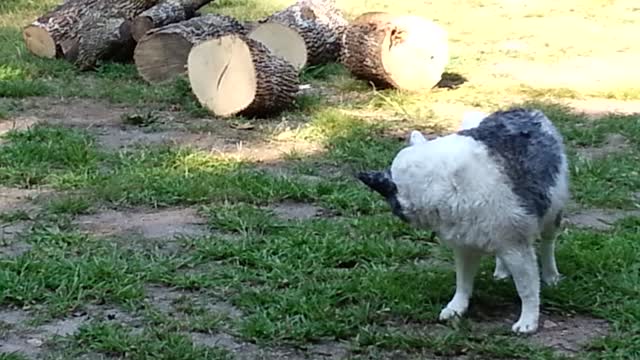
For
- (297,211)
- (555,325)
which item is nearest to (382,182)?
(555,325)

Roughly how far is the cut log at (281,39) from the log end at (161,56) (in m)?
0.64

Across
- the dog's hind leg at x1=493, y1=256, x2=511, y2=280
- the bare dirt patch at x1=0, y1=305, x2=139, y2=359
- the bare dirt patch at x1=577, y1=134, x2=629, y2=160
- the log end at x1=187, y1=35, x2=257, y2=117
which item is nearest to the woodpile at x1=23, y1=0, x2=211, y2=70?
the log end at x1=187, y1=35, x2=257, y2=117

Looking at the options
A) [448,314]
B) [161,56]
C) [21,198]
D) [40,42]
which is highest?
[448,314]

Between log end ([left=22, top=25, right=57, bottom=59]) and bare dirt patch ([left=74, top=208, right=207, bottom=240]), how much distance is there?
4368mm

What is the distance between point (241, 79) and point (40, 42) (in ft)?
9.22

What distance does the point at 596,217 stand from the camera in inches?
229

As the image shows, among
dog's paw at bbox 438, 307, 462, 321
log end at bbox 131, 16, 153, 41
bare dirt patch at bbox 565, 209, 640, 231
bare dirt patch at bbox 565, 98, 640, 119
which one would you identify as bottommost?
bare dirt patch at bbox 565, 98, 640, 119

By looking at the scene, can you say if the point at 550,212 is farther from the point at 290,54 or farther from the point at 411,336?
the point at 290,54

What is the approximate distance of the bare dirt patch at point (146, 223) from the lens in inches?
220

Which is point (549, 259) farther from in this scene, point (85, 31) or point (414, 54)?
point (85, 31)

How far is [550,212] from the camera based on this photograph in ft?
14.0

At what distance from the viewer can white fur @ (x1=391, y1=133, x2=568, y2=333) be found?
402cm

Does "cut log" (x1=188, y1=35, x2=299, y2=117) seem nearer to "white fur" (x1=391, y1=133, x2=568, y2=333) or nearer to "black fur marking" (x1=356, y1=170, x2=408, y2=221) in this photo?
"white fur" (x1=391, y1=133, x2=568, y2=333)

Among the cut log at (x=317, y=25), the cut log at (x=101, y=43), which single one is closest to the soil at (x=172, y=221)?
the cut log at (x=101, y=43)
